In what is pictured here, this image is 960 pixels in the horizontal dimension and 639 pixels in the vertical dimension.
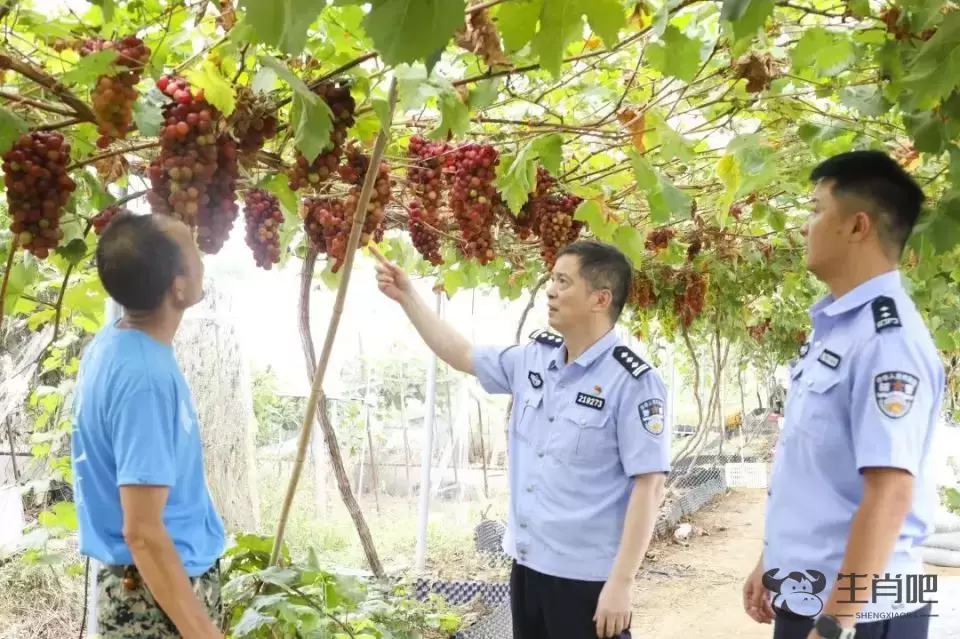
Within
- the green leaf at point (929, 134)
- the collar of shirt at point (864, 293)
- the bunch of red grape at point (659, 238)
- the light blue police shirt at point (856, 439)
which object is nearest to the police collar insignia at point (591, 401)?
the light blue police shirt at point (856, 439)

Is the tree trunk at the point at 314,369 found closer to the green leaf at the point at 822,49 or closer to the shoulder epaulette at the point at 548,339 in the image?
the shoulder epaulette at the point at 548,339

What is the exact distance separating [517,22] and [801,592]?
4.04 feet

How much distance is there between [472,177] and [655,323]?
823cm

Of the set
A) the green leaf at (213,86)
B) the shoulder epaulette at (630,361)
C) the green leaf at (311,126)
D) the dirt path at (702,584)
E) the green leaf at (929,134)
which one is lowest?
the dirt path at (702,584)

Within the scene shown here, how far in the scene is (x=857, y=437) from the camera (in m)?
1.49

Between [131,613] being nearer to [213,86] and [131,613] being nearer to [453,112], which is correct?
[213,86]

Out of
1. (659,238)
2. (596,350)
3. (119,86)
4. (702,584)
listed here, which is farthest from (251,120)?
(702,584)

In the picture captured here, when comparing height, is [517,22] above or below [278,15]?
above

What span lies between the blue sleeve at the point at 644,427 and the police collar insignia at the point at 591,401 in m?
0.05

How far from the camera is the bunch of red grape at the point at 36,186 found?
1349 mm

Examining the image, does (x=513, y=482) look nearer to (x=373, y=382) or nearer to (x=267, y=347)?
(x=267, y=347)

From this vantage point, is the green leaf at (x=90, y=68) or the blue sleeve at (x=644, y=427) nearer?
the green leaf at (x=90, y=68)

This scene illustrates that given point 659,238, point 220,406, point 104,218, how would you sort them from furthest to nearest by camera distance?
point 220,406 < point 659,238 < point 104,218

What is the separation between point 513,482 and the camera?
237cm
